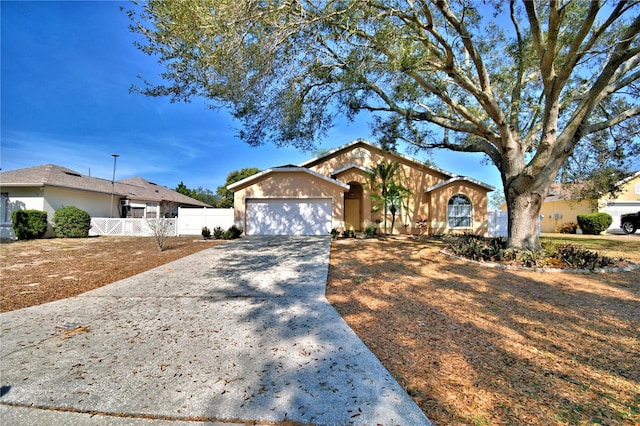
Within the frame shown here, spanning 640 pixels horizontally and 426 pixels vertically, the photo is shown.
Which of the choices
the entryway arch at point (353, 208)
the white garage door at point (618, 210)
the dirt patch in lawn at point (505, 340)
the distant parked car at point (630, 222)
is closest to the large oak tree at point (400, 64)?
the dirt patch in lawn at point (505, 340)

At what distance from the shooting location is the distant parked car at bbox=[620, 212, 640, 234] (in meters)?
17.3

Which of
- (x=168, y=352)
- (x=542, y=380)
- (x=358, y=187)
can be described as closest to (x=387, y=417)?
(x=542, y=380)

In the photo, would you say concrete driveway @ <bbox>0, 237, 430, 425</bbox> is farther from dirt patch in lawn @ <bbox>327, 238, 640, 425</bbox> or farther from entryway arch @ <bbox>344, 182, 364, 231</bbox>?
entryway arch @ <bbox>344, 182, 364, 231</bbox>

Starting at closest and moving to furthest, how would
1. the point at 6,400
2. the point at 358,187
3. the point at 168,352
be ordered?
1. the point at 6,400
2. the point at 168,352
3. the point at 358,187

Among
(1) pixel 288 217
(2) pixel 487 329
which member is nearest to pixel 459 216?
(1) pixel 288 217

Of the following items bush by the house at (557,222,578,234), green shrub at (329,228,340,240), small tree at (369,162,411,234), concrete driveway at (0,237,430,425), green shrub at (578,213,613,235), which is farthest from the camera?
bush by the house at (557,222,578,234)

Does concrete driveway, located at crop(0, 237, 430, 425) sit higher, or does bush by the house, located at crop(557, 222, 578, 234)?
bush by the house, located at crop(557, 222, 578, 234)

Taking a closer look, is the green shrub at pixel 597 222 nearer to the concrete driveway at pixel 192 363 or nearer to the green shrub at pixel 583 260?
the green shrub at pixel 583 260

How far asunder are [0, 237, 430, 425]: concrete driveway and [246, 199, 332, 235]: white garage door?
32.3 feet

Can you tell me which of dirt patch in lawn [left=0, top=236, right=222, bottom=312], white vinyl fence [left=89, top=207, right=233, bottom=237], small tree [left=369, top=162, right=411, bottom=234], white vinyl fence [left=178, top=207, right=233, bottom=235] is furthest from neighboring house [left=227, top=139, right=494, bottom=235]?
dirt patch in lawn [left=0, top=236, right=222, bottom=312]

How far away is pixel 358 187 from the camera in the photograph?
1745 cm

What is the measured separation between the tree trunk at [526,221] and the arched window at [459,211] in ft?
25.9

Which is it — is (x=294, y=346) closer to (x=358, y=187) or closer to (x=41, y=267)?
(x=41, y=267)

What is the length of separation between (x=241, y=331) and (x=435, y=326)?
8.64ft
